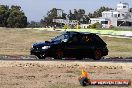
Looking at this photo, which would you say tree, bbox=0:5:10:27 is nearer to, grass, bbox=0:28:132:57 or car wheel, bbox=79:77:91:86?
grass, bbox=0:28:132:57

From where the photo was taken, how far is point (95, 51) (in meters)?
27.4

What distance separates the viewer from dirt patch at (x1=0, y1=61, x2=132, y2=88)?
15.5 m

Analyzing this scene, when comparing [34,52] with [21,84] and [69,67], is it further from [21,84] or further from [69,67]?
[21,84]

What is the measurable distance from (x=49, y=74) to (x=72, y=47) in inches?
355

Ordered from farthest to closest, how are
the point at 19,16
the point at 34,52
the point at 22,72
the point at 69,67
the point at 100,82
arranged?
the point at 19,16 → the point at 34,52 → the point at 69,67 → the point at 22,72 → the point at 100,82

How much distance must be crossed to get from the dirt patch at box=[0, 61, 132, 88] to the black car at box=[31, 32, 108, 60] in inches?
181

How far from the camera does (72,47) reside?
88.5 ft

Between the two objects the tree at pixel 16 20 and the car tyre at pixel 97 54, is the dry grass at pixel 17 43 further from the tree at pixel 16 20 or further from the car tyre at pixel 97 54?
the tree at pixel 16 20

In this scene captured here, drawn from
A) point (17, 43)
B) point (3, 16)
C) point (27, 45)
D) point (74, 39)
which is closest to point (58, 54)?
point (74, 39)

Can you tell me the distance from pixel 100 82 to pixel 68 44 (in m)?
12.4

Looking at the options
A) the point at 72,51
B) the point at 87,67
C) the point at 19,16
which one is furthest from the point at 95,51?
the point at 19,16

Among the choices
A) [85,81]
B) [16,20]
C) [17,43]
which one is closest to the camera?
[85,81]

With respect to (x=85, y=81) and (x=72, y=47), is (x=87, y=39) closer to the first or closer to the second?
(x=72, y=47)

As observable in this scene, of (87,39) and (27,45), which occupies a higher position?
(87,39)
